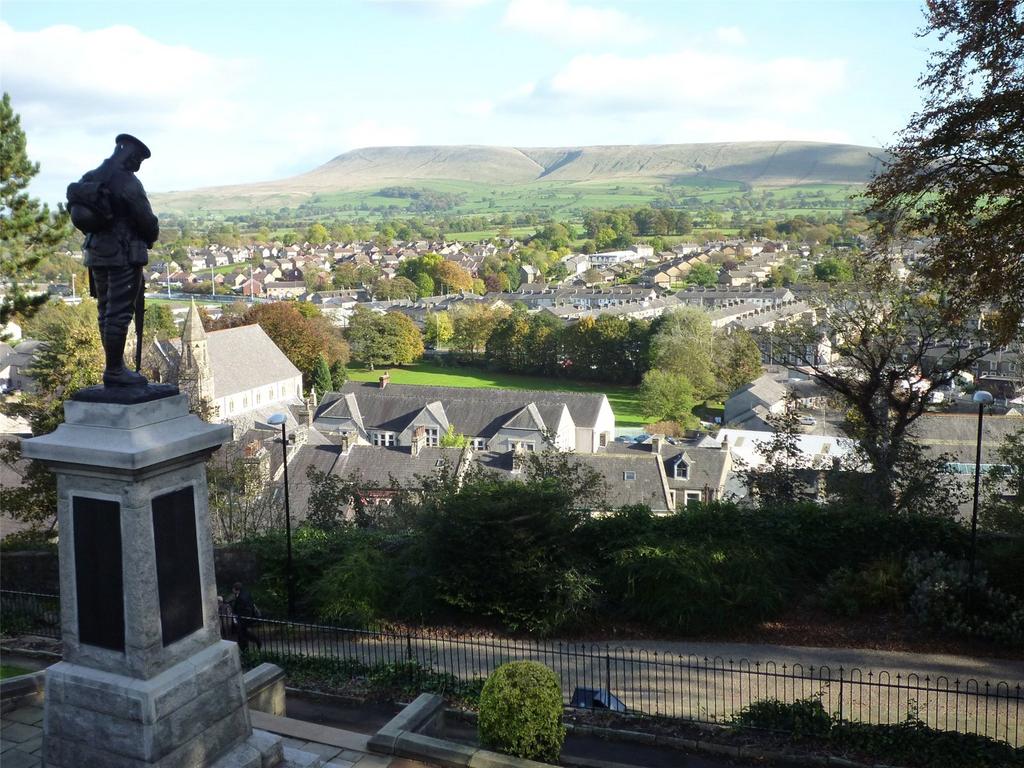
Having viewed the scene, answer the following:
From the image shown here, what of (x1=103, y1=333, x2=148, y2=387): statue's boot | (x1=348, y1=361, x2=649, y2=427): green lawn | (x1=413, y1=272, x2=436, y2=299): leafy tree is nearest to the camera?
(x1=103, y1=333, x2=148, y2=387): statue's boot

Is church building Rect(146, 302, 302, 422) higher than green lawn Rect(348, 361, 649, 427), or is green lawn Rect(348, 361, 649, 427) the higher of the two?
church building Rect(146, 302, 302, 422)

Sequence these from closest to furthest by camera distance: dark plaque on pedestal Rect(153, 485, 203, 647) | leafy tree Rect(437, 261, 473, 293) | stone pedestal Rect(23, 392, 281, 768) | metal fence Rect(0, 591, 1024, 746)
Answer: stone pedestal Rect(23, 392, 281, 768)
dark plaque on pedestal Rect(153, 485, 203, 647)
metal fence Rect(0, 591, 1024, 746)
leafy tree Rect(437, 261, 473, 293)

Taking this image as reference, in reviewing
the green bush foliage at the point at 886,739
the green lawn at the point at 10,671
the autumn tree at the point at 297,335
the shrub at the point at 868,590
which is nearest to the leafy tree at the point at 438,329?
the autumn tree at the point at 297,335

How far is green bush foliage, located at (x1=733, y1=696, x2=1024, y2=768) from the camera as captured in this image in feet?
30.8

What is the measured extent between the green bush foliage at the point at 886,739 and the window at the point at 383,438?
55100 mm

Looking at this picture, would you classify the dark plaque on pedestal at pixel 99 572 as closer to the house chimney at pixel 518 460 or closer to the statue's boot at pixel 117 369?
the statue's boot at pixel 117 369

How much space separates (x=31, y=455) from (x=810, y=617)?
1278 centimetres

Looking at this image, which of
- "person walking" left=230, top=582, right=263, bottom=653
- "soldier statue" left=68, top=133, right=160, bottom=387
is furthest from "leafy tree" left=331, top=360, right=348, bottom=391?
"soldier statue" left=68, top=133, right=160, bottom=387

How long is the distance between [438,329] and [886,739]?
9547 centimetres

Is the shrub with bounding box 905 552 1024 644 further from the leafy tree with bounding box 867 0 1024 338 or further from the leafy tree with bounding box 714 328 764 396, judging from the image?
the leafy tree with bounding box 714 328 764 396

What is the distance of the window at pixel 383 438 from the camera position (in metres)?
64.3

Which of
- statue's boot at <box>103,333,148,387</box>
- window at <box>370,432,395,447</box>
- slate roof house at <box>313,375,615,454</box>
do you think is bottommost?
window at <box>370,432,395,447</box>

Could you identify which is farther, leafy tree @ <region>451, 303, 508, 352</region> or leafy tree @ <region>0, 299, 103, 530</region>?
leafy tree @ <region>451, 303, 508, 352</region>

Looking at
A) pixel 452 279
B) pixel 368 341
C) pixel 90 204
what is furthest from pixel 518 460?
pixel 452 279
